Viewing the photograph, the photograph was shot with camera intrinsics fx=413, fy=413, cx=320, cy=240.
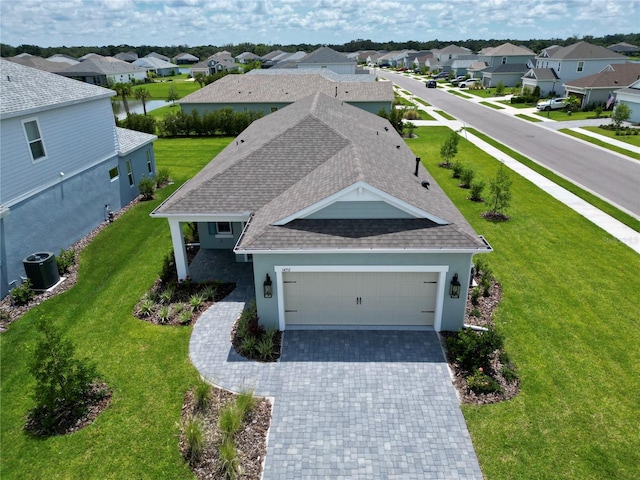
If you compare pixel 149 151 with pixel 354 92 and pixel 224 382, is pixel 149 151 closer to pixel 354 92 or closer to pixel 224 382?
pixel 224 382

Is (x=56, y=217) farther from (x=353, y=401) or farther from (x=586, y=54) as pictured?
(x=586, y=54)

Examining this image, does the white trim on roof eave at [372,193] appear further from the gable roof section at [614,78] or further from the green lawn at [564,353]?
the gable roof section at [614,78]

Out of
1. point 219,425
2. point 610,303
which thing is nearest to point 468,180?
point 610,303

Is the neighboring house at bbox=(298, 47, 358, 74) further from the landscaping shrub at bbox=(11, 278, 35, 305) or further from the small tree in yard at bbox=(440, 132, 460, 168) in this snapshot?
the landscaping shrub at bbox=(11, 278, 35, 305)

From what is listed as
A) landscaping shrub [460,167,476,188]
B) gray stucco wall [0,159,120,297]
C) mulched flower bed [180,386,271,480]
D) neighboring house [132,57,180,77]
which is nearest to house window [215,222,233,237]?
gray stucco wall [0,159,120,297]

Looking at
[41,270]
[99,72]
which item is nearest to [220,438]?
[41,270]

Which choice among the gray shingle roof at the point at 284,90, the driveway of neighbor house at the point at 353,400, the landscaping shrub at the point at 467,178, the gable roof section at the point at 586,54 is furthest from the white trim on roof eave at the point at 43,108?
the gable roof section at the point at 586,54

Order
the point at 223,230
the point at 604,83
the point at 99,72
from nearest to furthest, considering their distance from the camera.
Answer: the point at 223,230
the point at 604,83
the point at 99,72
